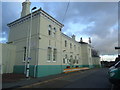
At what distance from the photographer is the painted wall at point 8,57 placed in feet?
45.7

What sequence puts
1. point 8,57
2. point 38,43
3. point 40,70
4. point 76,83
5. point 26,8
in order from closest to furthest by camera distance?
point 76,83 → point 40,70 → point 38,43 → point 8,57 → point 26,8

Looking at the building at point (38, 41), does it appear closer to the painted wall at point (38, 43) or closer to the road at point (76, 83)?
the painted wall at point (38, 43)

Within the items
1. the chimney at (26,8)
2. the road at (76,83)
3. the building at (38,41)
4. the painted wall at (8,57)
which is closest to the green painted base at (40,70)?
the building at (38,41)

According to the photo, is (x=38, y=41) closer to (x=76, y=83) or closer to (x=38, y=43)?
(x=38, y=43)

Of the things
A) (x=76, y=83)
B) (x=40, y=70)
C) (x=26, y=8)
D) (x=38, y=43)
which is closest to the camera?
(x=76, y=83)

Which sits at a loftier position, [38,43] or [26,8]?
[26,8]

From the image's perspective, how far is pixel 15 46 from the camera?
16062mm

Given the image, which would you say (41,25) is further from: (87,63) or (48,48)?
(87,63)

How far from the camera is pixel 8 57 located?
14641 millimetres

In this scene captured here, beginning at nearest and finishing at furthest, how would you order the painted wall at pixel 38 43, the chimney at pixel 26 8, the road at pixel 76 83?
the road at pixel 76 83, the painted wall at pixel 38 43, the chimney at pixel 26 8

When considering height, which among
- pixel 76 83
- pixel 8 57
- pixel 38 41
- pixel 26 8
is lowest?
pixel 76 83

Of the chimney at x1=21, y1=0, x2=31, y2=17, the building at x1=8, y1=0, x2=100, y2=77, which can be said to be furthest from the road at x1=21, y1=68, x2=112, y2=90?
the chimney at x1=21, y1=0, x2=31, y2=17

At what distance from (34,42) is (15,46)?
426 centimetres

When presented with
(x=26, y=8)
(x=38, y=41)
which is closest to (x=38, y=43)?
(x=38, y=41)
